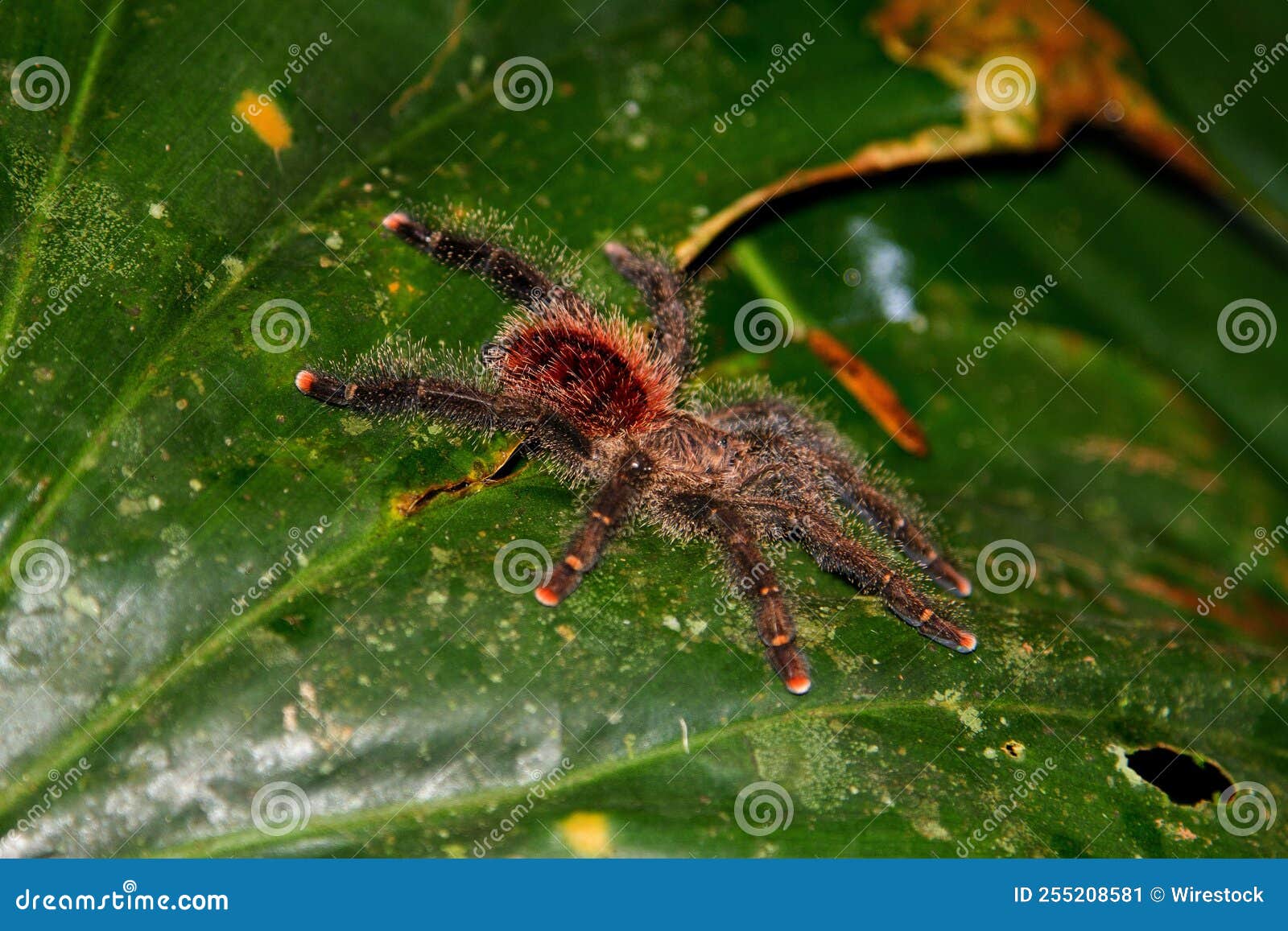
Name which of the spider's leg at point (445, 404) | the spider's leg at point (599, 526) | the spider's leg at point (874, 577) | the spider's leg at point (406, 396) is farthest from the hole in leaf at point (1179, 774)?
the spider's leg at point (406, 396)

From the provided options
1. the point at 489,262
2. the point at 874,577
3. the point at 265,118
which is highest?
the point at 265,118

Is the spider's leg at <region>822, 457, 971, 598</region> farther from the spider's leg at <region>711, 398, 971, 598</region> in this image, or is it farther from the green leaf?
the green leaf

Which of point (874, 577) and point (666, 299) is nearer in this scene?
point (874, 577)

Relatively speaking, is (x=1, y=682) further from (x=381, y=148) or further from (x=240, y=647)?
(x=381, y=148)

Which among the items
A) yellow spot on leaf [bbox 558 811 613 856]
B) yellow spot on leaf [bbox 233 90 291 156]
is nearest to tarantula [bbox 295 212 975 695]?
yellow spot on leaf [bbox 233 90 291 156]

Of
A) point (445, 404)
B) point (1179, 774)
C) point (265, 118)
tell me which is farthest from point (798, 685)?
point (265, 118)

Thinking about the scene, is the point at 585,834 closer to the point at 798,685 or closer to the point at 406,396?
the point at 798,685

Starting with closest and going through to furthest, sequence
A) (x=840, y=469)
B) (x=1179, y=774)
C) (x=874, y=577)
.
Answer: (x=1179, y=774) → (x=874, y=577) → (x=840, y=469)
